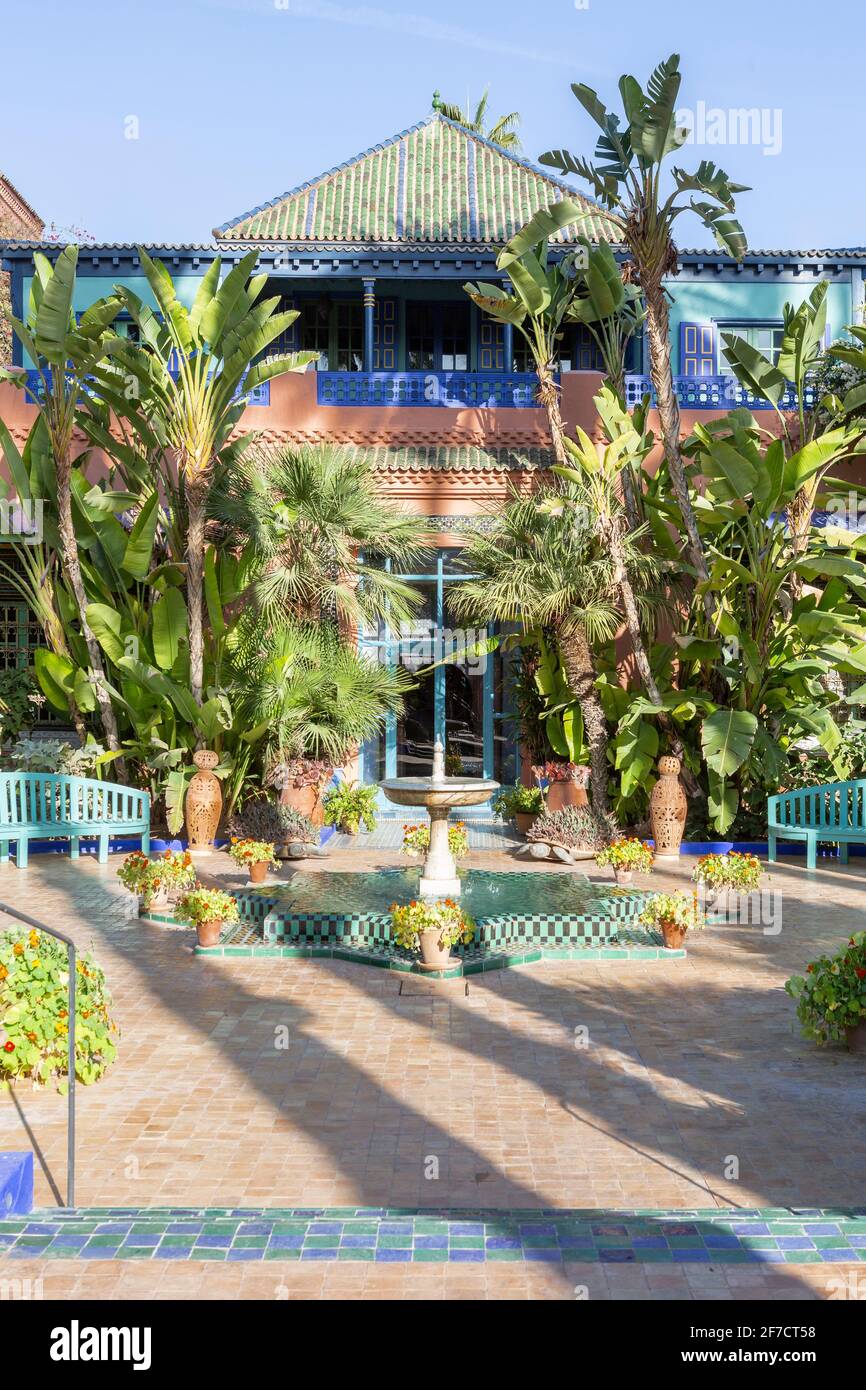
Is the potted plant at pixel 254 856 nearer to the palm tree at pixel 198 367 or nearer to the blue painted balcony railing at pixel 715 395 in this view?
the palm tree at pixel 198 367

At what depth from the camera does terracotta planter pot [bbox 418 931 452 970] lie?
9.08 metres

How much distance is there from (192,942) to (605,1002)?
3.39 metres

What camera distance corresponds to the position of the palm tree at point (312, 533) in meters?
14.4

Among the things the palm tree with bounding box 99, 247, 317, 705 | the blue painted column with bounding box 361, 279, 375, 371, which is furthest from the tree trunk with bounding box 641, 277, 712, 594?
the blue painted column with bounding box 361, 279, 375, 371

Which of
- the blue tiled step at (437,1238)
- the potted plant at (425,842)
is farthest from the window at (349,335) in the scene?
the blue tiled step at (437,1238)

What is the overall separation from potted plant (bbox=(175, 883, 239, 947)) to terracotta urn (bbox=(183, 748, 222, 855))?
3.76 meters

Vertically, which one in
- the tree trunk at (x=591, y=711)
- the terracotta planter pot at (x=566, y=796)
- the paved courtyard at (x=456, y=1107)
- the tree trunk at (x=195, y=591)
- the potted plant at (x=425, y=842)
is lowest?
the paved courtyard at (x=456, y=1107)

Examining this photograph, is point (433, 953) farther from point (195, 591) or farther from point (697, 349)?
point (697, 349)

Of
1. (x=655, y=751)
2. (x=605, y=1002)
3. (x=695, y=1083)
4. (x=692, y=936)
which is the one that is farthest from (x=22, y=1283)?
(x=655, y=751)

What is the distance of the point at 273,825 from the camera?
1398 centimetres

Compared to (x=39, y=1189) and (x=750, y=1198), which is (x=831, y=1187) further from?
(x=39, y=1189)

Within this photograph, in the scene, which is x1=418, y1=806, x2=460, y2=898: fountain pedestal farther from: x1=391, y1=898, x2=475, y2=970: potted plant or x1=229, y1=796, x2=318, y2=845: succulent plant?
x1=229, y1=796, x2=318, y2=845: succulent plant

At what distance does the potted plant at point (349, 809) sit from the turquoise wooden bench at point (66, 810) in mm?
2379

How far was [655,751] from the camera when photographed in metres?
14.0
